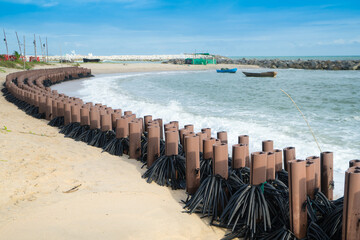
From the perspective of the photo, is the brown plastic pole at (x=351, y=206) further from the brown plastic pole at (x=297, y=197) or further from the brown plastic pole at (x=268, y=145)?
the brown plastic pole at (x=268, y=145)

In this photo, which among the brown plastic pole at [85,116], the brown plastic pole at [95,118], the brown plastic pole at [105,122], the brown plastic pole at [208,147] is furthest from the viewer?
the brown plastic pole at [85,116]

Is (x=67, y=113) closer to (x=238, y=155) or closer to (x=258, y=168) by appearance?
(x=238, y=155)

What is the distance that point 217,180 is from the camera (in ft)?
12.2

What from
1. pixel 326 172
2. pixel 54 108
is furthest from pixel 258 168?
pixel 54 108

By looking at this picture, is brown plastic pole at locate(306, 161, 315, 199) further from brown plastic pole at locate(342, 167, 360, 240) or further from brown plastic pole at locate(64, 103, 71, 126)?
brown plastic pole at locate(64, 103, 71, 126)

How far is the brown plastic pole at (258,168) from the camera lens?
3.29 meters

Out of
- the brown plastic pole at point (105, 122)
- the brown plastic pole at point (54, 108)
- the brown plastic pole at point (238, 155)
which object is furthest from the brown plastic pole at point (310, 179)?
the brown plastic pole at point (54, 108)

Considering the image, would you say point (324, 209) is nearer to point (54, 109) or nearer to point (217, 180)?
point (217, 180)

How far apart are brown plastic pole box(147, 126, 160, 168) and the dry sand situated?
310 millimetres

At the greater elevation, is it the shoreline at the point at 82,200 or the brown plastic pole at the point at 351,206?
the brown plastic pole at the point at 351,206

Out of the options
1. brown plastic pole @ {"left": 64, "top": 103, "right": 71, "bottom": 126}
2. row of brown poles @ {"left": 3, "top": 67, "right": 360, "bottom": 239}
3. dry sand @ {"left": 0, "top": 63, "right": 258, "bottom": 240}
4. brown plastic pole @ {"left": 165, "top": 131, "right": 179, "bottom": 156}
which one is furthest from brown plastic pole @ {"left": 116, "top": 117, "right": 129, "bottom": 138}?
brown plastic pole @ {"left": 64, "top": 103, "right": 71, "bottom": 126}

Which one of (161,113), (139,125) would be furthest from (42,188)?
(161,113)

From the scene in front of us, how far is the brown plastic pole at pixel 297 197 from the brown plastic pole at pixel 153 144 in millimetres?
2398

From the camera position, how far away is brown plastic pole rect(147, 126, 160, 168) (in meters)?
4.83
